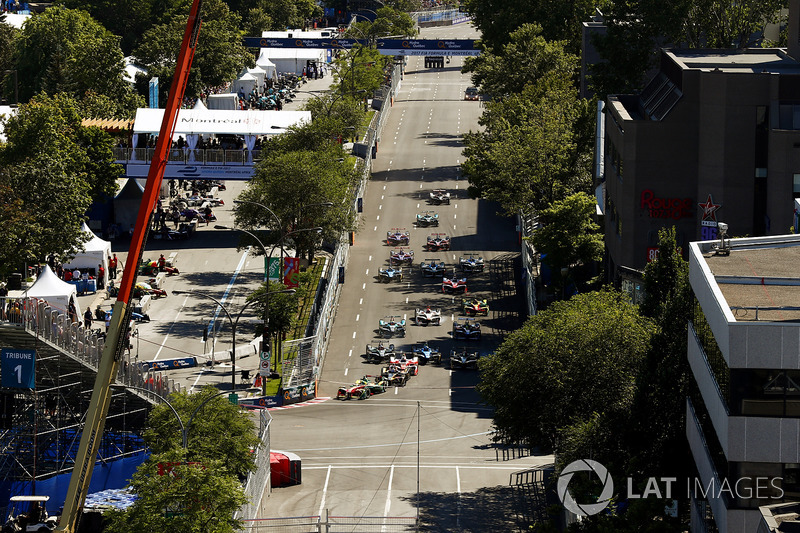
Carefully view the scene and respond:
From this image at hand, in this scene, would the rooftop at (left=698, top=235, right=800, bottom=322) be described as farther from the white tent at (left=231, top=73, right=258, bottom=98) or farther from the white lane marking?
the white tent at (left=231, top=73, right=258, bottom=98)

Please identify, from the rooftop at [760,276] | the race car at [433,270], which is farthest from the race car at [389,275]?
the rooftop at [760,276]

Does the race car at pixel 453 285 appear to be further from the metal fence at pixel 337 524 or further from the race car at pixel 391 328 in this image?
the metal fence at pixel 337 524

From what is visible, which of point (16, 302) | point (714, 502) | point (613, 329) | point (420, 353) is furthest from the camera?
point (420, 353)

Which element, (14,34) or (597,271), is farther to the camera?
(14,34)

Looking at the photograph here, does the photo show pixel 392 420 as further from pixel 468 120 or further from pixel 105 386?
pixel 468 120

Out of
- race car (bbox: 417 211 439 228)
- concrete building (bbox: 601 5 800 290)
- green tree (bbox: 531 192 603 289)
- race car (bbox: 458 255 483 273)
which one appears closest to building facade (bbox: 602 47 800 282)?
concrete building (bbox: 601 5 800 290)

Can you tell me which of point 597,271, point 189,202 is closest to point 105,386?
point 597,271

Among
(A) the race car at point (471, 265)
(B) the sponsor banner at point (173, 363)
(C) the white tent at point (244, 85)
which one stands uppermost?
(C) the white tent at point (244, 85)
